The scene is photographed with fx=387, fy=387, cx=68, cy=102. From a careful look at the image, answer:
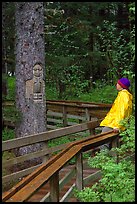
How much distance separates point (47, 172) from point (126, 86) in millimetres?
3495

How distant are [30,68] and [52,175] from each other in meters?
5.35

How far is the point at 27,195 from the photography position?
10.4 ft

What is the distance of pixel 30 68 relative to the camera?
8875 mm

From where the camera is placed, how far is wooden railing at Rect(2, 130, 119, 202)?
3289 millimetres

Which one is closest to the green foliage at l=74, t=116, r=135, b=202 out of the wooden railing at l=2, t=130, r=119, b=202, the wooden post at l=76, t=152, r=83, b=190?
the wooden post at l=76, t=152, r=83, b=190

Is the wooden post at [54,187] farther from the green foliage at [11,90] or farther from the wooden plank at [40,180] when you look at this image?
the green foliage at [11,90]

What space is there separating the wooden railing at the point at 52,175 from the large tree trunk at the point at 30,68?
3411mm

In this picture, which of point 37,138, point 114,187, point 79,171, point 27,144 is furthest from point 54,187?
point 37,138

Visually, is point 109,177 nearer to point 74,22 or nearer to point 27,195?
point 27,195

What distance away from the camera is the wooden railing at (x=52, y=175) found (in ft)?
10.8

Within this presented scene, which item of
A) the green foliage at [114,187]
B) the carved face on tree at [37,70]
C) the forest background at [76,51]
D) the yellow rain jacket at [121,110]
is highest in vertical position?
the forest background at [76,51]

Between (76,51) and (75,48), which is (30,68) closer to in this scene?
(75,48)

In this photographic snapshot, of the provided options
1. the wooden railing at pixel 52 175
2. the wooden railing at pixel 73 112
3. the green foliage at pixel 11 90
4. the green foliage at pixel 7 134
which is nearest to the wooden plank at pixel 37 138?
the wooden railing at pixel 52 175

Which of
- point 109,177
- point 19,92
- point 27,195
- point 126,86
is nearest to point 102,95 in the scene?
point 19,92
